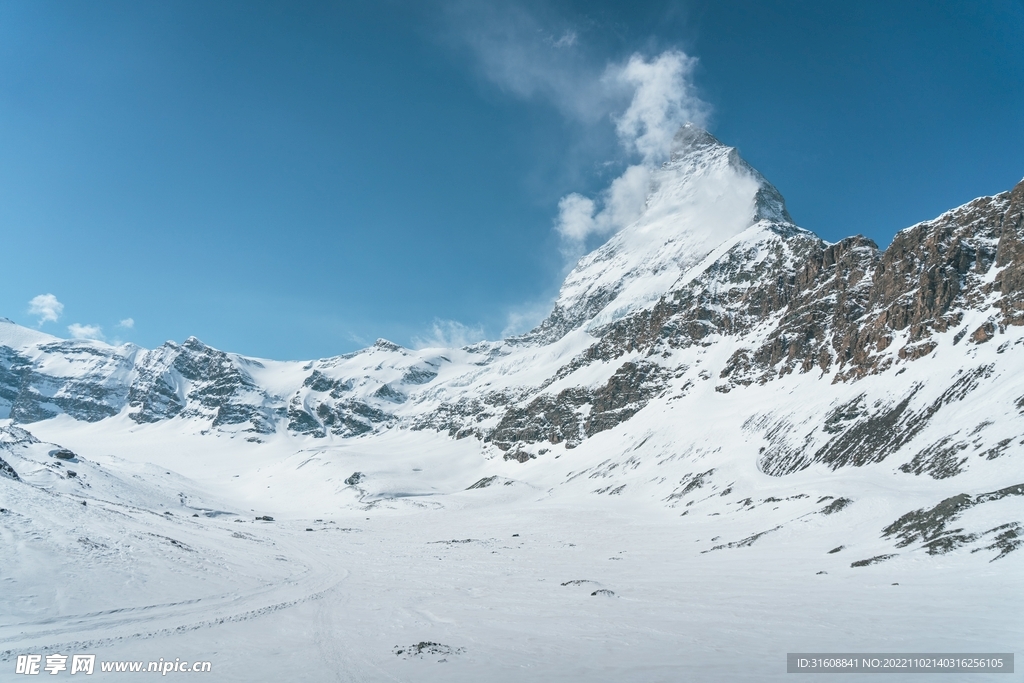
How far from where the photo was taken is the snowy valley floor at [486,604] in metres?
16.7

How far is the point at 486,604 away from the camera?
28.2 m

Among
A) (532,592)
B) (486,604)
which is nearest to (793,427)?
(532,592)

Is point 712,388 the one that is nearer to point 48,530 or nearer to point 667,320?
point 667,320

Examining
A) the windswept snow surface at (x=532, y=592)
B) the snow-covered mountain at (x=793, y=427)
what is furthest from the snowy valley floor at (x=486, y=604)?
the snow-covered mountain at (x=793, y=427)

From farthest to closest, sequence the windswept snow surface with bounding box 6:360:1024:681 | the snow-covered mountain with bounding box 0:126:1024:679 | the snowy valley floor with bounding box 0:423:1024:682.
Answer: the snow-covered mountain with bounding box 0:126:1024:679
the windswept snow surface with bounding box 6:360:1024:681
the snowy valley floor with bounding box 0:423:1024:682

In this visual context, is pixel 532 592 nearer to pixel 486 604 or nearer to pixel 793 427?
pixel 486 604

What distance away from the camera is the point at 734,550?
4447cm

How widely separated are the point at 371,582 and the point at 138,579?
Result: 1422 centimetres

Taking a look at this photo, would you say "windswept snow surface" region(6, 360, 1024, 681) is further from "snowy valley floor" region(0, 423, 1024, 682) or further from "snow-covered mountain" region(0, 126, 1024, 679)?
"snow-covered mountain" region(0, 126, 1024, 679)

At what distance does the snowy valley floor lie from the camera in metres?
16.7

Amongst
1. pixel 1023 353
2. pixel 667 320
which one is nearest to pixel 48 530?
pixel 1023 353

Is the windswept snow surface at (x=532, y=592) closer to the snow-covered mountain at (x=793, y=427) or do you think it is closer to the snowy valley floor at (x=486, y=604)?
the snowy valley floor at (x=486, y=604)

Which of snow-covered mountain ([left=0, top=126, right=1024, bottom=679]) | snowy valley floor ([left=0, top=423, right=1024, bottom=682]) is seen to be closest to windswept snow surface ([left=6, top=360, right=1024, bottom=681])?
snowy valley floor ([left=0, top=423, right=1024, bottom=682])

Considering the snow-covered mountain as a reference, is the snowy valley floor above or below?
below
